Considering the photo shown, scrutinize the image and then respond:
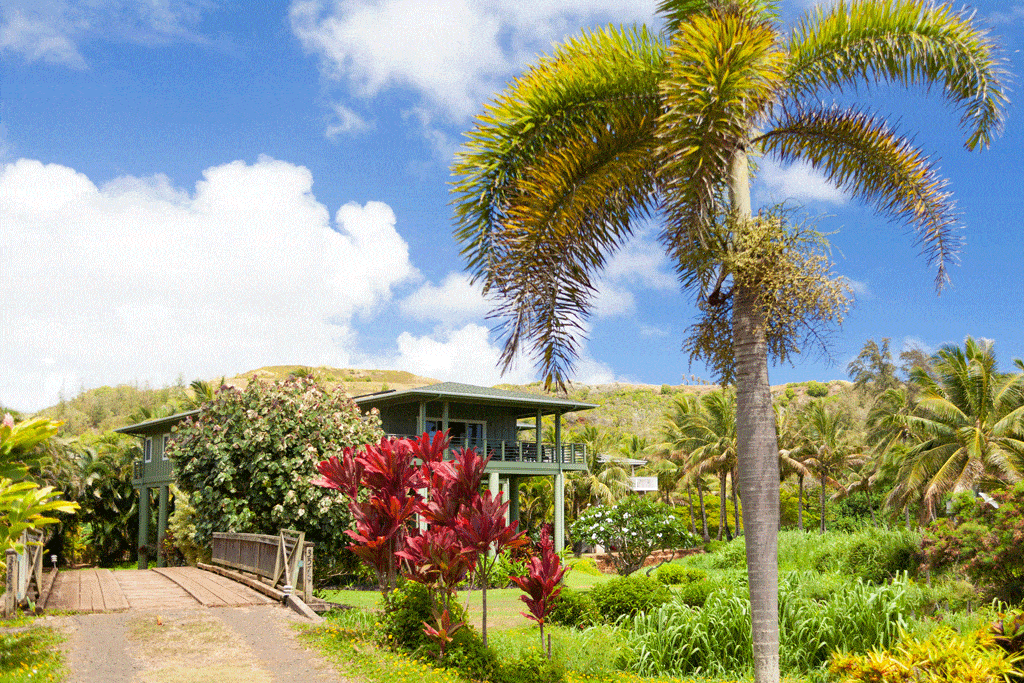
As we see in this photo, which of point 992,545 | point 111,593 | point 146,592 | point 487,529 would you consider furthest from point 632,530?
point 487,529

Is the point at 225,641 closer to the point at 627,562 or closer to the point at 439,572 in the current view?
the point at 439,572

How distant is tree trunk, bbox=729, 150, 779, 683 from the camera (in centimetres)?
668

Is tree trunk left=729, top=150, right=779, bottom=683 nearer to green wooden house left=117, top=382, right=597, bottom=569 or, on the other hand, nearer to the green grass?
the green grass

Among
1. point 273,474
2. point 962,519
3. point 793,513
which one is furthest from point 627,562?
point 793,513

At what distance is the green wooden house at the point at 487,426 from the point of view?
26.7 meters

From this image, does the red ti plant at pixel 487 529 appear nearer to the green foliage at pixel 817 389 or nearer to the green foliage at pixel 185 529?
the green foliage at pixel 185 529

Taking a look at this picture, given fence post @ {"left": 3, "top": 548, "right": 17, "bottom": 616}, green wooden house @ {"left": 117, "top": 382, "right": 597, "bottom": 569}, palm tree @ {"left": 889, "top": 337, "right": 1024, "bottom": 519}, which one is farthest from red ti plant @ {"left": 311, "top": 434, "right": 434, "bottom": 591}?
palm tree @ {"left": 889, "top": 337, "right": 1024, "bottom": 519}

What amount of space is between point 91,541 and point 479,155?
112 ft

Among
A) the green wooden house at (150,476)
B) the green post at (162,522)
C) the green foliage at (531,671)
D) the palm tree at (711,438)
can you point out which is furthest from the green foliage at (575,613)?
the palm tree at (711,438)

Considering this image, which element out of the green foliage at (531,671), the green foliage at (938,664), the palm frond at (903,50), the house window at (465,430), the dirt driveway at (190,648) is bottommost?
the dirt driveway at (190,648)

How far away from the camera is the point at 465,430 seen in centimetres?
2970

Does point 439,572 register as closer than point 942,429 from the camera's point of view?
Yes

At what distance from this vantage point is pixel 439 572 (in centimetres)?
838

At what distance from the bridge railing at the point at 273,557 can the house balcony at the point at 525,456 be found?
454 inches
